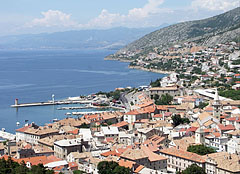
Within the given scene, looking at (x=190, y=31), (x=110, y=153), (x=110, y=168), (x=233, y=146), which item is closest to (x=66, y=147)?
(x=110, y=153)

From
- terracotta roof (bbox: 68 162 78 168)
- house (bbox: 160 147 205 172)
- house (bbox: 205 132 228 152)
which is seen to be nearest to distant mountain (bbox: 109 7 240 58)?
house (bbox: 205 132 228 152)

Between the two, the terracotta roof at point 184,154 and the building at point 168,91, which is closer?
the terracotta roof at point 184,154

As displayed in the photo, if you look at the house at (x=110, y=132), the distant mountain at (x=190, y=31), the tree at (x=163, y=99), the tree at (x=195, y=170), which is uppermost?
the distant mountain at (x=190, y=31)

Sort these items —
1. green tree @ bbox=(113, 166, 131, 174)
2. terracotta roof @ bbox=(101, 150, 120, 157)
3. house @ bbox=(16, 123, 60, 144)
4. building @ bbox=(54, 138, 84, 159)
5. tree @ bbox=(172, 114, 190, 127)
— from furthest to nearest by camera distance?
1. tree @ bbox=(172, 114, 190, 127)
2. house @ bbox=(16, 123, 60, 144)
3. building @ bbox=(54, 138, 84, 159)
4. terracotta roof @ bbox=(101, 150, 120, 157)
5. green tree @ bbox=(113, 166, 131, 174)

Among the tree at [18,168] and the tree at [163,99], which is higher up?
the tree at [18,168]

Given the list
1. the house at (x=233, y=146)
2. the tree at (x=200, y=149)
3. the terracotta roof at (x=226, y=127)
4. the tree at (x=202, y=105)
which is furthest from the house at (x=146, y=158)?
the tree at (x=202, y=105)

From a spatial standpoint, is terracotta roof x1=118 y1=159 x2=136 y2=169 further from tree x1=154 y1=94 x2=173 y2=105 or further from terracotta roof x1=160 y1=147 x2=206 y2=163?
tree x1=154 y1=94 x2=173 y2=105

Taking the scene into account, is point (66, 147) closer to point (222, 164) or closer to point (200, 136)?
point (200, 136)

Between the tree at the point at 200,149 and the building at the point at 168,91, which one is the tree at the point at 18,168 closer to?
the tree at the point at 200,149
